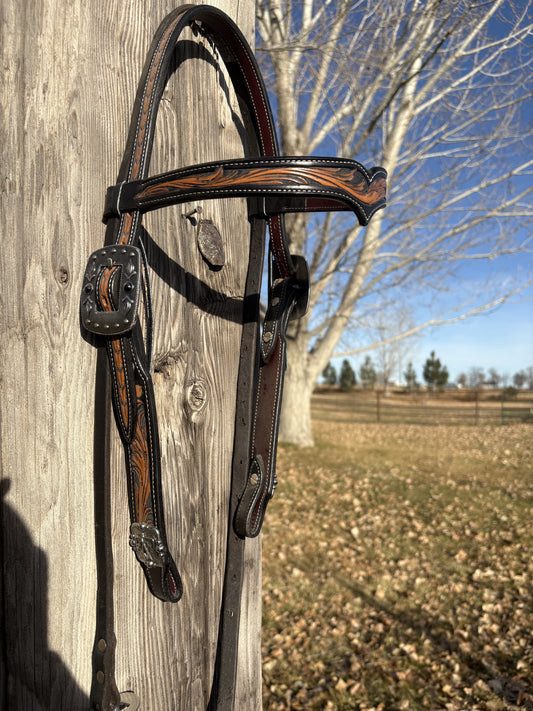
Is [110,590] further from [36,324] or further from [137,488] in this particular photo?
[36,324]

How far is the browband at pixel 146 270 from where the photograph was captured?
844 millimetres

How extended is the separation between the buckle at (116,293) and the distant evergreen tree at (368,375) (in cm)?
6653

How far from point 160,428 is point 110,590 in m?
0.34

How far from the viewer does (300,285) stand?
1.26 meters

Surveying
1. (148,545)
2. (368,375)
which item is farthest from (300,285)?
(368,375)

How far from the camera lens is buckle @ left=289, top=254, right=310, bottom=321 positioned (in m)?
1.25

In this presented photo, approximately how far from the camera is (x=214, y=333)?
1.24 meters

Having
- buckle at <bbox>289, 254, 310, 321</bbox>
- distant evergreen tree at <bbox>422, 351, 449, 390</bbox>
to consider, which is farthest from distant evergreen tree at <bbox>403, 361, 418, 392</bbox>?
buckle at <bbox>289, 254, 310, 321</bbox>

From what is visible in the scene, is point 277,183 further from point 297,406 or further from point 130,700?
point 297,406

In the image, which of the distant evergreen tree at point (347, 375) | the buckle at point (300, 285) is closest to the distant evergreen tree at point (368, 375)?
the distant evergreen tree at point (347, 375)

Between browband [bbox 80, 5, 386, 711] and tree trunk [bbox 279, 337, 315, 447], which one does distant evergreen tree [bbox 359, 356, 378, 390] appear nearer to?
tree trunk [bbox 279, 337, 315, 447]

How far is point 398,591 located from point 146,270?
5163mm

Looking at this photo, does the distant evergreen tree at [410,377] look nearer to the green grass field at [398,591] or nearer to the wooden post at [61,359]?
the green grass field at [398,591]

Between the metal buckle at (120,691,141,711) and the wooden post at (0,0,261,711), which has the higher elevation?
the wooden post at (0,0,261,711)
